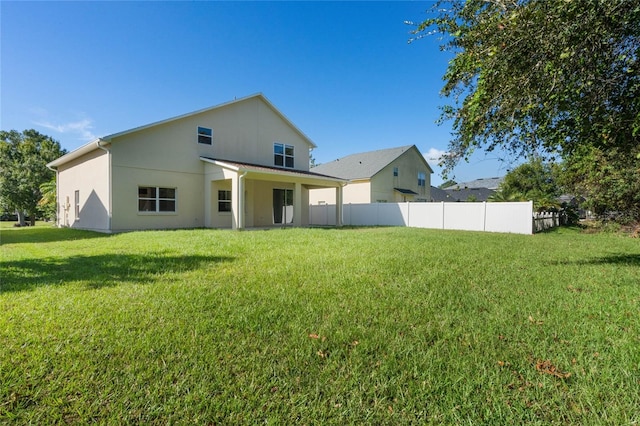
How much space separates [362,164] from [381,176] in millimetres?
2909

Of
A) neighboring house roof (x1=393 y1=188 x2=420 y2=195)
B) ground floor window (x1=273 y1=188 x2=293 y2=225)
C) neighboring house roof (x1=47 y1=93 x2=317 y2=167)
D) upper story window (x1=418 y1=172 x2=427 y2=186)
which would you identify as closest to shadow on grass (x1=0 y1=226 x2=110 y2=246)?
neighboring house roof (x1=47 y1=93 x2=317 y2=167)

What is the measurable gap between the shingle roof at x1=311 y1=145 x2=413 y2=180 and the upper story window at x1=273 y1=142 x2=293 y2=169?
A: 7717mm

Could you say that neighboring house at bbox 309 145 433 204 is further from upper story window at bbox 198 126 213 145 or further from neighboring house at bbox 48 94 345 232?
upper story window at bbox 198 126 213 145

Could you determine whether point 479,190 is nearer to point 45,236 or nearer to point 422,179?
point 422,179

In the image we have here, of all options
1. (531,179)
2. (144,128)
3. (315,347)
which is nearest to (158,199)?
(144,128)

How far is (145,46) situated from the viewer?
12.6 meters

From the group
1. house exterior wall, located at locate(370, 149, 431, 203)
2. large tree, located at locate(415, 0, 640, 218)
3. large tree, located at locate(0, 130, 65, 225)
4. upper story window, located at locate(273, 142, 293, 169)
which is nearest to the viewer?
large tree, located at locate(415, 0, 640, 218)

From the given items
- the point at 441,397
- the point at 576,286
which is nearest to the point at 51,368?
the point at 441,397

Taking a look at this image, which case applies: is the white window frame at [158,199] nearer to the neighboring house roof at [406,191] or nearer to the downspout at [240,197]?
the downspout at [240,197]

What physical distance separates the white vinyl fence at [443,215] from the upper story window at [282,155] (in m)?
5.09

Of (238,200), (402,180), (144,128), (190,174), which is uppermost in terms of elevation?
(144,128)

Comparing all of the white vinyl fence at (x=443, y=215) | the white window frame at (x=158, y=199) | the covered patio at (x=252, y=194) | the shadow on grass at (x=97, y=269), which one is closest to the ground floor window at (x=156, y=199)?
the white window frame at (x=158, y=199)

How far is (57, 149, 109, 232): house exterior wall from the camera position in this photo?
44.8 ft

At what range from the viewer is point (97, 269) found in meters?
5.65
